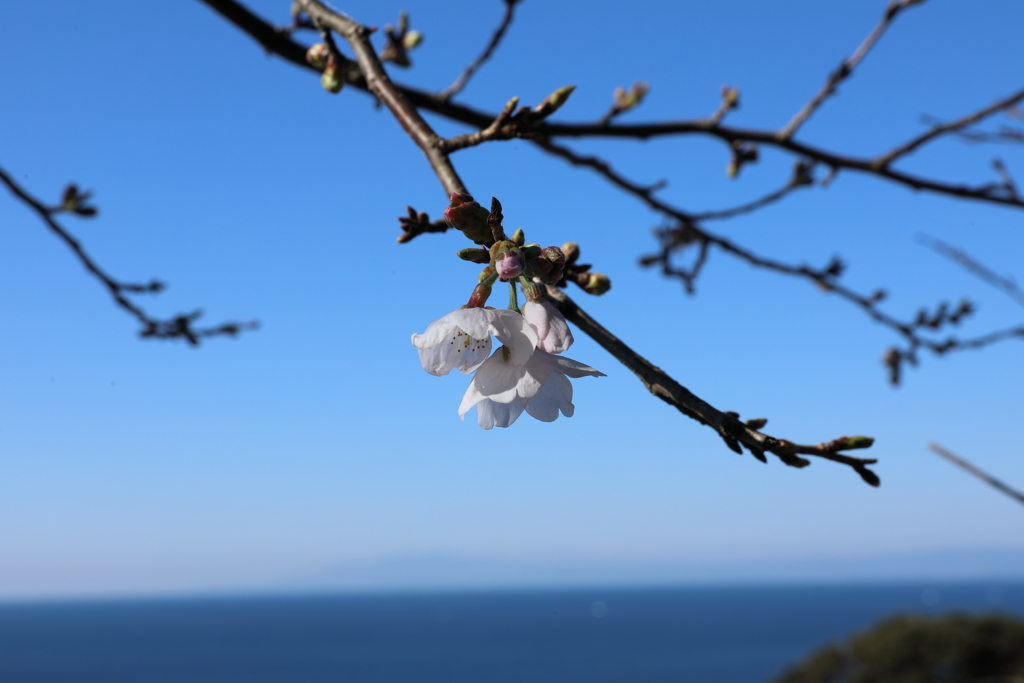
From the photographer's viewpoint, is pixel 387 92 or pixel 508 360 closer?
pixel 508 360

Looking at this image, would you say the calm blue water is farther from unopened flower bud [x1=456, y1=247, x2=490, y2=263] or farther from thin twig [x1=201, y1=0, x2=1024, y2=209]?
unopened flower bud [x1=456, y1=247, x2=490, y2=263]

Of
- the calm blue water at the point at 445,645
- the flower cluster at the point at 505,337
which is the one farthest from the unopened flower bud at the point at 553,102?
the calm blue water at the point at 445,645

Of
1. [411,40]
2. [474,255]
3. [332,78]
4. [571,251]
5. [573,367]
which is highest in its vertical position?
[411,40]

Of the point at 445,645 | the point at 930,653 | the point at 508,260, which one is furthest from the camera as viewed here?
the point at 445,645

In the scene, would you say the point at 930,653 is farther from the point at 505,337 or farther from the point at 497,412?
the point at 505,337

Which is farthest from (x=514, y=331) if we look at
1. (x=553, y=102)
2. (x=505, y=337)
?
(x=553, y=102)

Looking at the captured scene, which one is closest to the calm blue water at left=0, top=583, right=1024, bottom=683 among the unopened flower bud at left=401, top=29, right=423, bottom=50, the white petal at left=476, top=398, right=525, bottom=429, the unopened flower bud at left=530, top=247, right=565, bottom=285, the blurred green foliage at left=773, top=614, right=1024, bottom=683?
the blurred green foliage at left=773, top=614, right=1024, bottom=683

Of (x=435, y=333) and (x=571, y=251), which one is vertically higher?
(x=571, y=251)

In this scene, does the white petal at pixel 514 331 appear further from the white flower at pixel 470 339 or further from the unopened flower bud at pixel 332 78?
the unopened flower bud at pixel 332 78
